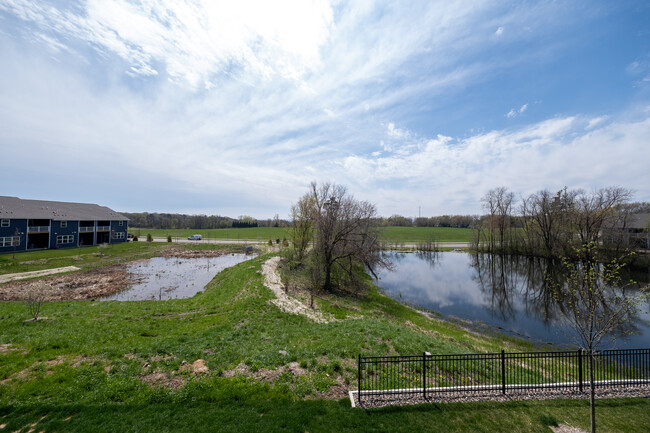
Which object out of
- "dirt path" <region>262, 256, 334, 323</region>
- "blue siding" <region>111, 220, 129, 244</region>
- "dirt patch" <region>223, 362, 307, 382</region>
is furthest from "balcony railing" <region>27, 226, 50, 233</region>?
"dirt patch" <region>223, 362, 307, 382</region>

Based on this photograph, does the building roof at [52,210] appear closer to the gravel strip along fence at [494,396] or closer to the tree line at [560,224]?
the gravel strip along fence at [494,396]

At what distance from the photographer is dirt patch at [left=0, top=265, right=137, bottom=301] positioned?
60.5ft

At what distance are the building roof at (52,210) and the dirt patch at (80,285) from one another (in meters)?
22.6

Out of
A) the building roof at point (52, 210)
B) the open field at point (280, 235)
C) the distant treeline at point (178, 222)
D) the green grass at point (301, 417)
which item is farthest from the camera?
the distant treeline at point (178, 222)

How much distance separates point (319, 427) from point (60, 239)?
57834mm

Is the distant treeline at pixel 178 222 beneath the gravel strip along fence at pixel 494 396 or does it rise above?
above

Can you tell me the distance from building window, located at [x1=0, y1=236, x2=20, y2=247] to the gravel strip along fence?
49.9 m

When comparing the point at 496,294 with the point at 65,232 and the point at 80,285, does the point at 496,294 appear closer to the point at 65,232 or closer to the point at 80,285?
the point at 80,285

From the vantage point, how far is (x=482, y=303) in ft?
71.9

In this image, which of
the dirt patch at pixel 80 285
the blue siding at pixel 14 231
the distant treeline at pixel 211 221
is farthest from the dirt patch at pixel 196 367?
the distant treeline at pixel 211 221

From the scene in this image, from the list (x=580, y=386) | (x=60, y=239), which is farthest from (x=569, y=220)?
(x=60, y=239)

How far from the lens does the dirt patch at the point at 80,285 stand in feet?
60.5

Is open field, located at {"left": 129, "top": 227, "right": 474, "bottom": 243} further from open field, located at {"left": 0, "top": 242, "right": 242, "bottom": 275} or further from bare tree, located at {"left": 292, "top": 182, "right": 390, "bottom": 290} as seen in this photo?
bare tree, located at {"left": 292, "top": 182, "right": 390, "bottom": 290}

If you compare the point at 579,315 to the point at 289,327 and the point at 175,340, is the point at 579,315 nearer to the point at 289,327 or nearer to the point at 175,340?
the point at 289,327
